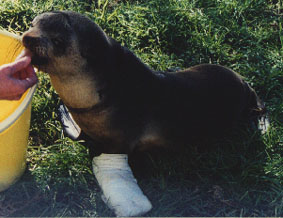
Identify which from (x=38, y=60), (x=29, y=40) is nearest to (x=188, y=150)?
(x=38, y=60)

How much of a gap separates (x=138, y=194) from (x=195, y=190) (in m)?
0.45

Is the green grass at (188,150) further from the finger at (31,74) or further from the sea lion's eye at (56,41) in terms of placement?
the sea lion's eye at (56,41)

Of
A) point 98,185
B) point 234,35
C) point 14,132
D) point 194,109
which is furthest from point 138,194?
point 234,35

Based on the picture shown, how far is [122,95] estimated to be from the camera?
2.86 m

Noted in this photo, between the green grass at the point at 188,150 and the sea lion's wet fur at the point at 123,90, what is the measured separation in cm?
28

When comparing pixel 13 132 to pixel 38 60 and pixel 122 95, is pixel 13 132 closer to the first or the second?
pixel 38 60

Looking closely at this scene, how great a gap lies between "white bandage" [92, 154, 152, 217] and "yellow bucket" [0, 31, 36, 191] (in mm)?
538

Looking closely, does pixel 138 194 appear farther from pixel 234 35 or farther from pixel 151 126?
pixel 234 35

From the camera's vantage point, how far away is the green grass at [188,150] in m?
3.15

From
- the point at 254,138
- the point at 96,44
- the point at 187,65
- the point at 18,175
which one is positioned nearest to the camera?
the point at 96,44

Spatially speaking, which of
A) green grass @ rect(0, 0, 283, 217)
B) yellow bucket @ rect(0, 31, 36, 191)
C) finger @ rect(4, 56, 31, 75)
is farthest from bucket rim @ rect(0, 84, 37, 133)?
green grass @ rect(0, 0, 283, 217)

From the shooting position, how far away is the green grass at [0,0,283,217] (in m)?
3.15

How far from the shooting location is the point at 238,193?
127 inches

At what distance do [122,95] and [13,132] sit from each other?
0.74 metres
